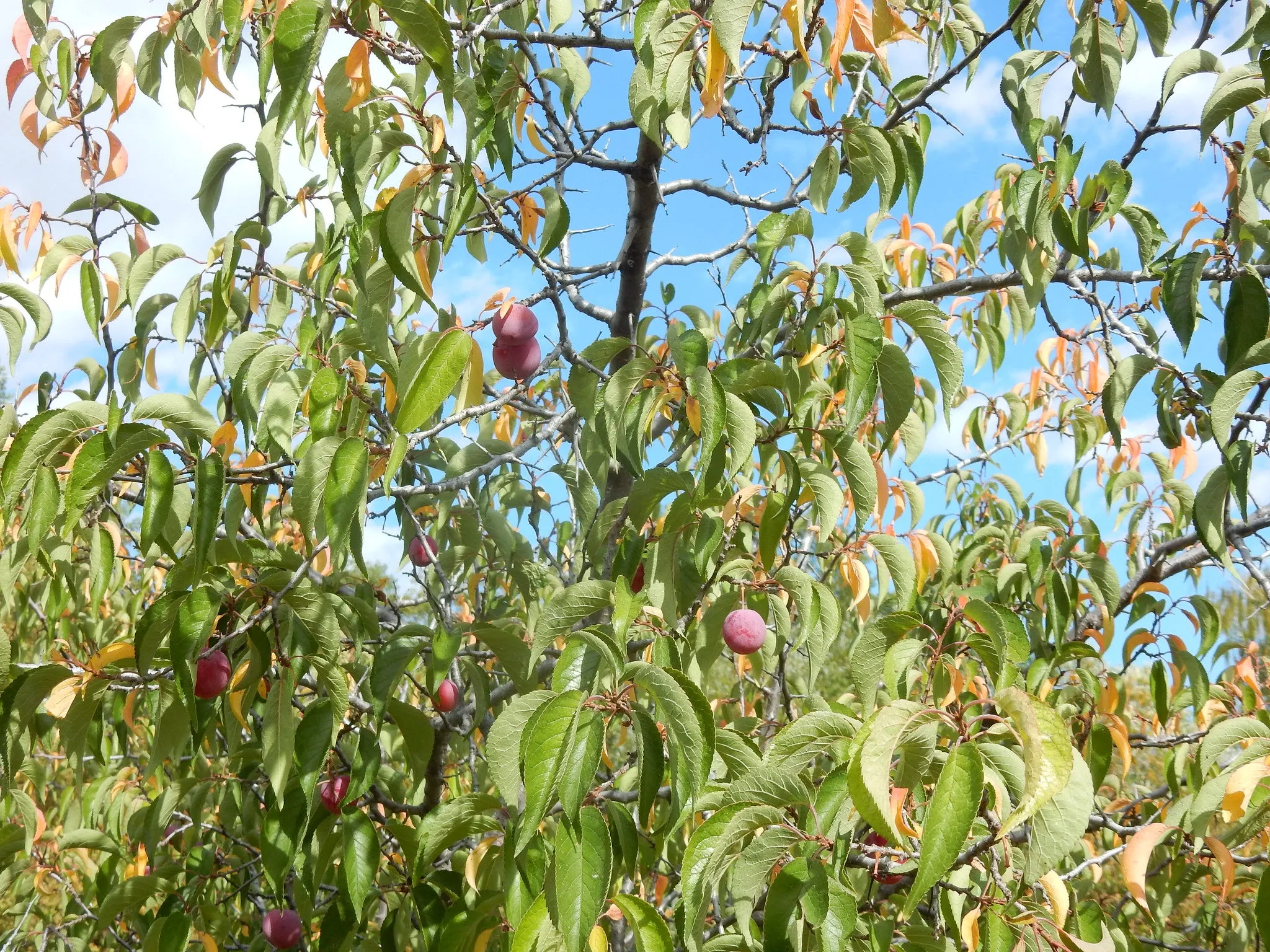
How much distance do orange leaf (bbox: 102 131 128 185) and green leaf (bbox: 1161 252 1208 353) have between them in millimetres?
1665

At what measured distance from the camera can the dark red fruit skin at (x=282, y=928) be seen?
1733 mm

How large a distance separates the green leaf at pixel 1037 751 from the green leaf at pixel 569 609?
47cm

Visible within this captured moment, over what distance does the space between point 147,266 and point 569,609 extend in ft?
3.09

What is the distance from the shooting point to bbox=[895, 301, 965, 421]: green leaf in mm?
1330

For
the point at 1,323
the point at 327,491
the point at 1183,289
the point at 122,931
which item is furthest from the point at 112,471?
the point at 122,931

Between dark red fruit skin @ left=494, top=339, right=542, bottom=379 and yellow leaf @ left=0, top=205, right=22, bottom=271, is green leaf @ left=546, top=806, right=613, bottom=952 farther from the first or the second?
yellow leaf @ left=0, top=205, right=22, bottom=271

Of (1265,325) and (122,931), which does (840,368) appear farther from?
(122,931)

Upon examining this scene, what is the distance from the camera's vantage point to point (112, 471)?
112 cm

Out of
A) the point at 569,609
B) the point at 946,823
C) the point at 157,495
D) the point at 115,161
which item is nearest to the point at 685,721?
the point at 946,823

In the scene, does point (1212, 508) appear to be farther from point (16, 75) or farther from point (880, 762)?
point (16, 75)

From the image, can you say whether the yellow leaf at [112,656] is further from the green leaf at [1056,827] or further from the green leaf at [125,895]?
the green leaf at [1056,827]

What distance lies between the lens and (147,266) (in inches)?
63.0

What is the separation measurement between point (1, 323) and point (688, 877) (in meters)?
1.42

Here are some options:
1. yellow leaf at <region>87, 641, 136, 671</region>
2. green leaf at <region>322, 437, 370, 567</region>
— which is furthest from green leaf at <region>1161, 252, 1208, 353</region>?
yellow leaf at <region>87, 641, 136, 671</region>
